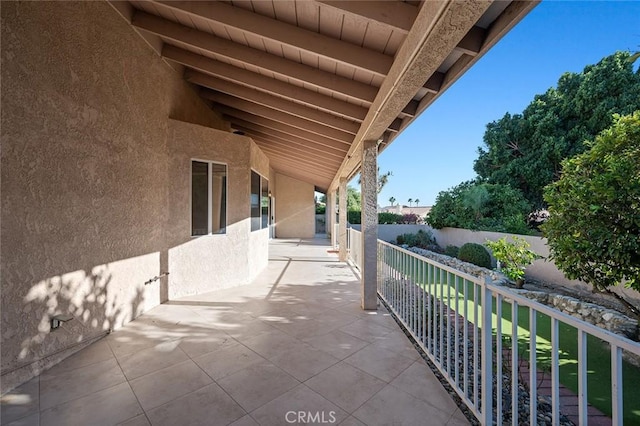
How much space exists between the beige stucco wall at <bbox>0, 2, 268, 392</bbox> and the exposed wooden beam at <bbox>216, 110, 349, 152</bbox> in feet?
6.55

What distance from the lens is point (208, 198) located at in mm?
4938

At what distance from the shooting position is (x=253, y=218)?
634 centimetres

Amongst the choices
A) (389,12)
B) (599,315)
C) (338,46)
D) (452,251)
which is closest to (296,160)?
(338,46)

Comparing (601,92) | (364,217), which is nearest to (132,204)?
(364,217)

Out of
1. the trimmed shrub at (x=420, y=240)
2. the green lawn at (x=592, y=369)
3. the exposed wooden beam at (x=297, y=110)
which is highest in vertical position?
the exposed wooden beam at (x=297, y=110)

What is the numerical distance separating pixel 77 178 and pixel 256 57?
2.46 metres

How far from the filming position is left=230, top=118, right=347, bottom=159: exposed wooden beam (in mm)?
6528

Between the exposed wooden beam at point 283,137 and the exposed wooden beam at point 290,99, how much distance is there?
170 centimetres

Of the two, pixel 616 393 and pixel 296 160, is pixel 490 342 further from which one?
pixel 296 160

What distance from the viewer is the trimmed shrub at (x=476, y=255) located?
343 inches

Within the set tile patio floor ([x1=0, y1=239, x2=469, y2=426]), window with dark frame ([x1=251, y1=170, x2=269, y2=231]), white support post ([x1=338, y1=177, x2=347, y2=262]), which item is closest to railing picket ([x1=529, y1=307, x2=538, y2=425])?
tile patio floor ([x1=0, y1=239, x2=469, y2=426])

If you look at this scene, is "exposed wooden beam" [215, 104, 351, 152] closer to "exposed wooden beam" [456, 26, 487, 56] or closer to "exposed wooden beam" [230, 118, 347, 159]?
"exposed wooden beam" [230, 118, 347, 159]

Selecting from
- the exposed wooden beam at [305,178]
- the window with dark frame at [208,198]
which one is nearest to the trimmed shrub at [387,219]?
the exposed wooden beam at [305,178]

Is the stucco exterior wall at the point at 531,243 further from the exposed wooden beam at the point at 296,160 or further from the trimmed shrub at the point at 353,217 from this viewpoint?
the exposed wooden beam at the point at 296,160
